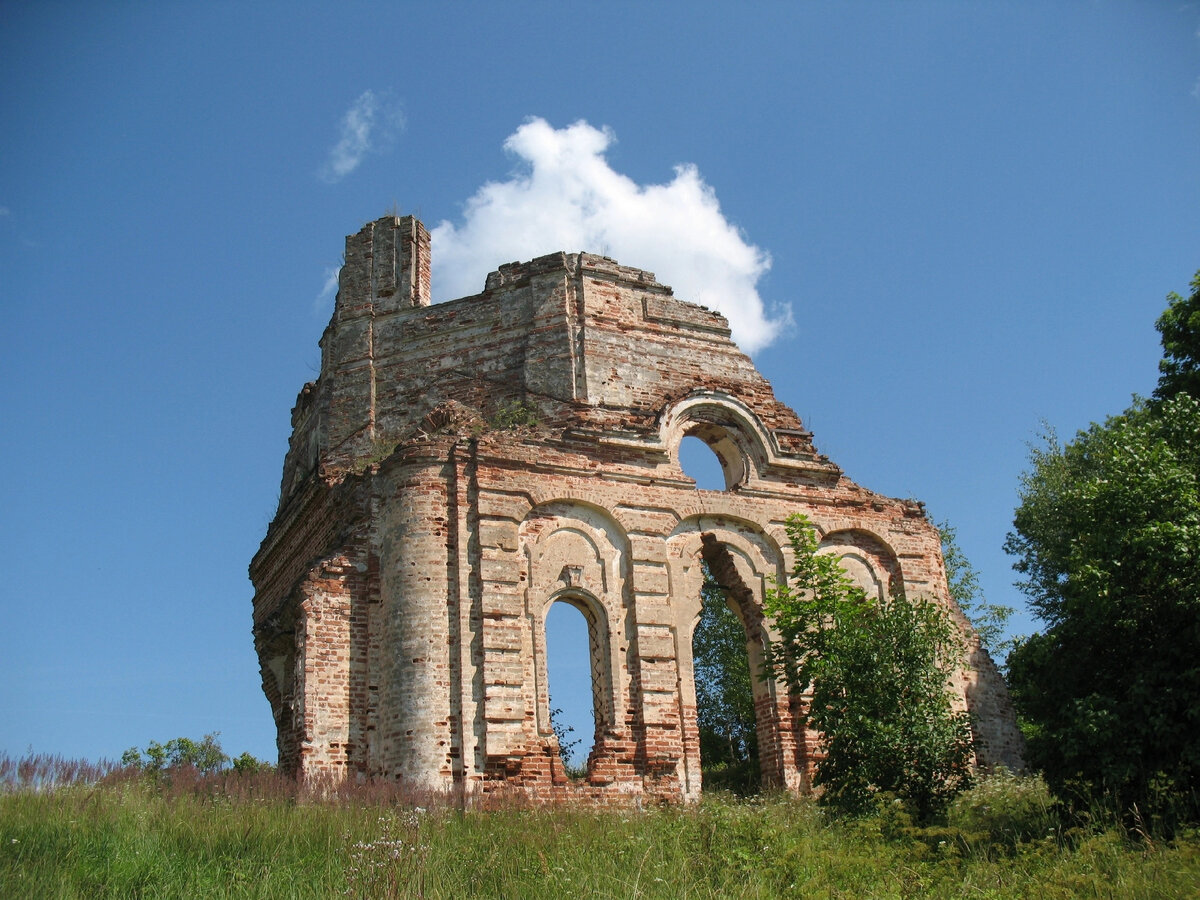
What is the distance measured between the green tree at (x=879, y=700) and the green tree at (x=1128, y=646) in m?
0.92

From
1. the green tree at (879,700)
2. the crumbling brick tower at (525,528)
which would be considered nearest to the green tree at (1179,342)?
the crumbling brick tower at (525,528)

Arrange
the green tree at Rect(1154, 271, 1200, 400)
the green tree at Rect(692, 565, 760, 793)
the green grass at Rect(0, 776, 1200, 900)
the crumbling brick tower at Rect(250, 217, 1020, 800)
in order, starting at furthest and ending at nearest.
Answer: the green tree at Rect(692, 565, 760, 793) < the green tree at Rect(1154, 271, 1200, 400) < the crumbling brick tower at Rect(250, 217, 1020, 800) < the green grass at Rect(0, 776, 1200, 900)

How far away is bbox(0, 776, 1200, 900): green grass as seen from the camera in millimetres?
8430

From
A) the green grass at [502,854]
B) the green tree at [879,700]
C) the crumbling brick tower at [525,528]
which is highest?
the crumbling brick tower at [525,528]

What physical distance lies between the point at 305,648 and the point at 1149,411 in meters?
12.9

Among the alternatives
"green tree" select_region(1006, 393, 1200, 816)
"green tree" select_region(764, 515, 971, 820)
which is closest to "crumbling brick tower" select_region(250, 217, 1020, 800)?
"green tree" select_region(764, 515, 971, 820)

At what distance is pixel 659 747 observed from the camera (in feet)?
46.7

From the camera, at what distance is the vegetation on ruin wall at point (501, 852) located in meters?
8.45

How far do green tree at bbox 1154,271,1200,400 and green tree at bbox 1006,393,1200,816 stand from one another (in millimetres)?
5880

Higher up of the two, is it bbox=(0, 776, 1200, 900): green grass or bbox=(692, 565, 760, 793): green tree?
bbox=(692, 565, 760, 793): green tree

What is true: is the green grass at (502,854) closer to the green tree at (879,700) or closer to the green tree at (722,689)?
the green tree at (879,700)

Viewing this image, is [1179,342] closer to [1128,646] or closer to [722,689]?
[1128,646]

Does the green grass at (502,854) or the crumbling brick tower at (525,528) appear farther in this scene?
the crumbling brick tower at (525,528)

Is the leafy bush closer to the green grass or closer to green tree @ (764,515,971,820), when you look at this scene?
the green grass
